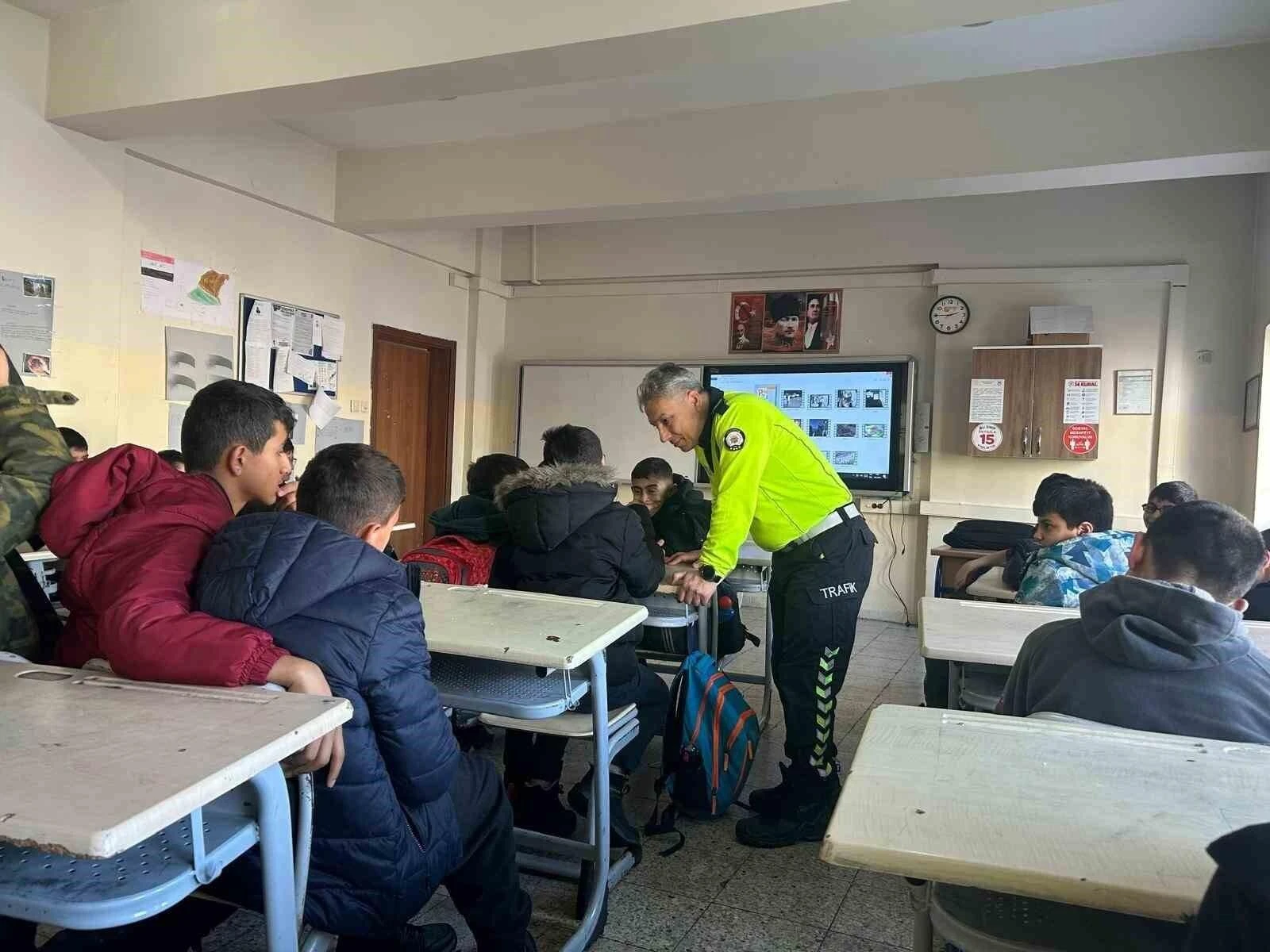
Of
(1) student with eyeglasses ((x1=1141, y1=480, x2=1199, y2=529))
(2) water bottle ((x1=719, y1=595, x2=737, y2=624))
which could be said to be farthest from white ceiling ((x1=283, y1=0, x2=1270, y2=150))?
(2) water bottle ((x1=719, y1=595, x2=737, y2=624))

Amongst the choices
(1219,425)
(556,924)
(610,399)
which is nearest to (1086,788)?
(556,924)

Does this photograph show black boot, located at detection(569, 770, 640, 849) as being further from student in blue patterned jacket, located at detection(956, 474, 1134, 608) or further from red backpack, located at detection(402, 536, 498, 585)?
student in blue patterned jacket, located at detection(956, 474, 1134, 608)

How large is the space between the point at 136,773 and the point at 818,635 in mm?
2018

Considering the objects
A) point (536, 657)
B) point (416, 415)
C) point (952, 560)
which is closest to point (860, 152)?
point (952, 560)

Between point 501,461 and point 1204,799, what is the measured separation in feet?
7.17

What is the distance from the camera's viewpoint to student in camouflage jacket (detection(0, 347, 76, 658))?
141 cm

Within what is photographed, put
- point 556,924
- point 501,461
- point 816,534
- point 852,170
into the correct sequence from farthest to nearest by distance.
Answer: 1. point 852,170
2. point 501,461
3. point 816,534
4. point 556,924

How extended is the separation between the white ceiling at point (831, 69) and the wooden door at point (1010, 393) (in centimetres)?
202

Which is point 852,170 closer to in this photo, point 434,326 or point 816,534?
point 816,534

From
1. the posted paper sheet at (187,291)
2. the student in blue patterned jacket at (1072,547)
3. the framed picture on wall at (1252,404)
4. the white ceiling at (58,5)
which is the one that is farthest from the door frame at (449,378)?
the framed picture on wall at (1252,404)

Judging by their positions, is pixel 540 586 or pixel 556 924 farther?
pixel 540 586

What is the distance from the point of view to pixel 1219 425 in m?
5.13

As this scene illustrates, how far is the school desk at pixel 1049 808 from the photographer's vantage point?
0.83 metres

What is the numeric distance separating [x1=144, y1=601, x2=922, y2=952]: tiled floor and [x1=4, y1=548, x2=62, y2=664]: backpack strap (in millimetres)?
766
